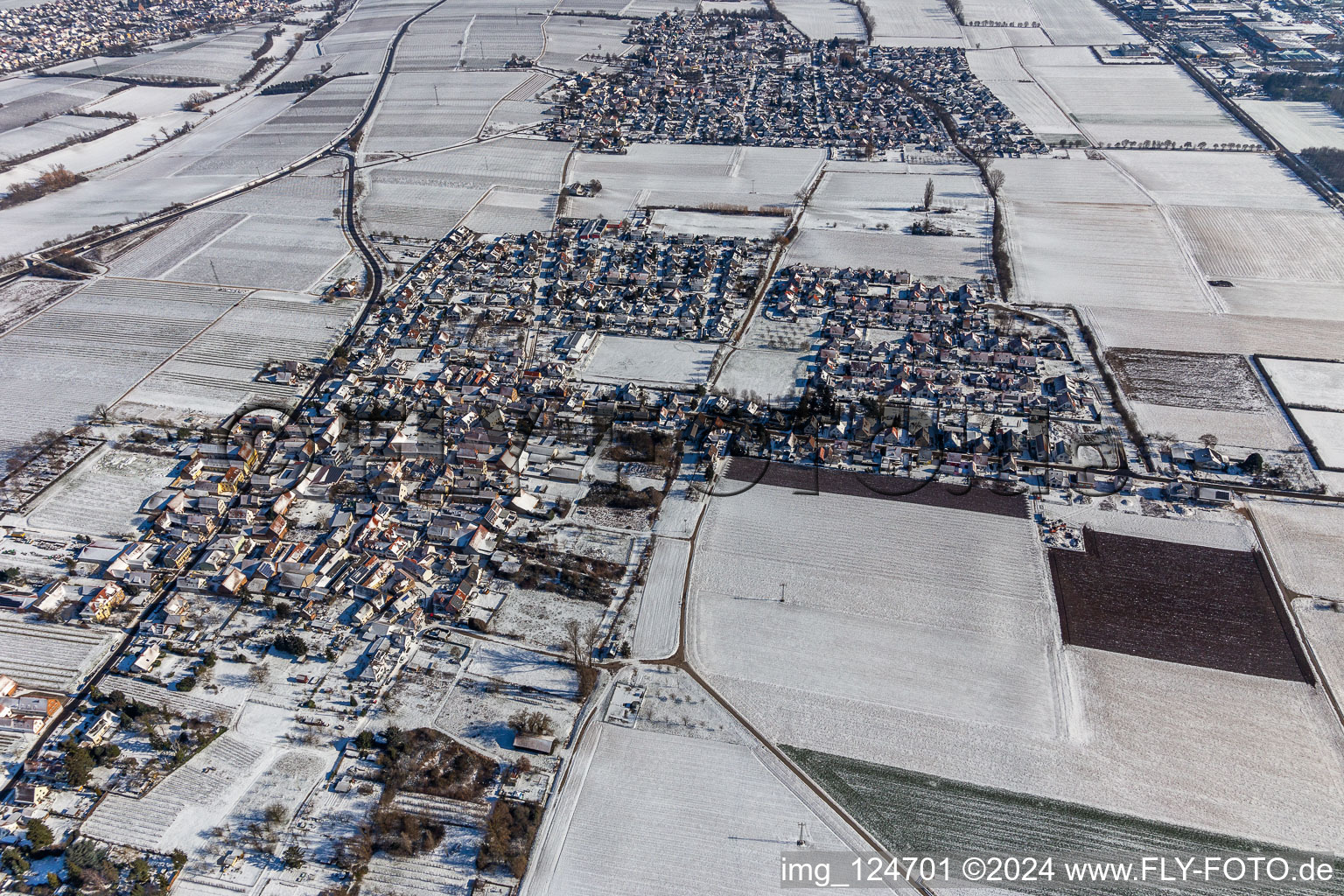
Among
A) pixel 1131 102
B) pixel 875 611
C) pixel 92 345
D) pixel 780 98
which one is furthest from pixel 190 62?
pixel 1131 102

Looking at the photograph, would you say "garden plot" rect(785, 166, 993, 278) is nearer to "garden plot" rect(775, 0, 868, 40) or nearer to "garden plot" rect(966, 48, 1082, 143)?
"garden plot" rect(966, 48, 1082, 143)

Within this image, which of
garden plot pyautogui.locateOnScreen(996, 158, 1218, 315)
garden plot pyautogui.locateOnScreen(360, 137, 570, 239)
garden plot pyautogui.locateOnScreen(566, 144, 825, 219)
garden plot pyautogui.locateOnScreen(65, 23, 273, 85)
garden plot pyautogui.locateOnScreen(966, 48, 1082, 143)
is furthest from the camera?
garden plot pyautogui.locateOnScreen(65, 23, 273, 85)

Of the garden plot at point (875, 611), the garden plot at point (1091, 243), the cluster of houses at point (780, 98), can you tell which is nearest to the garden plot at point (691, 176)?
the cluster of houses at point (780, 98)

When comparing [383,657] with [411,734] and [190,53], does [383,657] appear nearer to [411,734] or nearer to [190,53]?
[411,734]

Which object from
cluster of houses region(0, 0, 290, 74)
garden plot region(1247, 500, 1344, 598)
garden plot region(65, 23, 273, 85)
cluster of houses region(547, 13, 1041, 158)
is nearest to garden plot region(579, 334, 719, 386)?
garden plot region(1247, 500, 1344, 598)

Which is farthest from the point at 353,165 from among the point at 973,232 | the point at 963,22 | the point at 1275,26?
the point at 1275,26

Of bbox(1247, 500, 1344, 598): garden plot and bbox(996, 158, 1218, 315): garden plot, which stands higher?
bbox(996, 158, 1218, 315): garden plot
